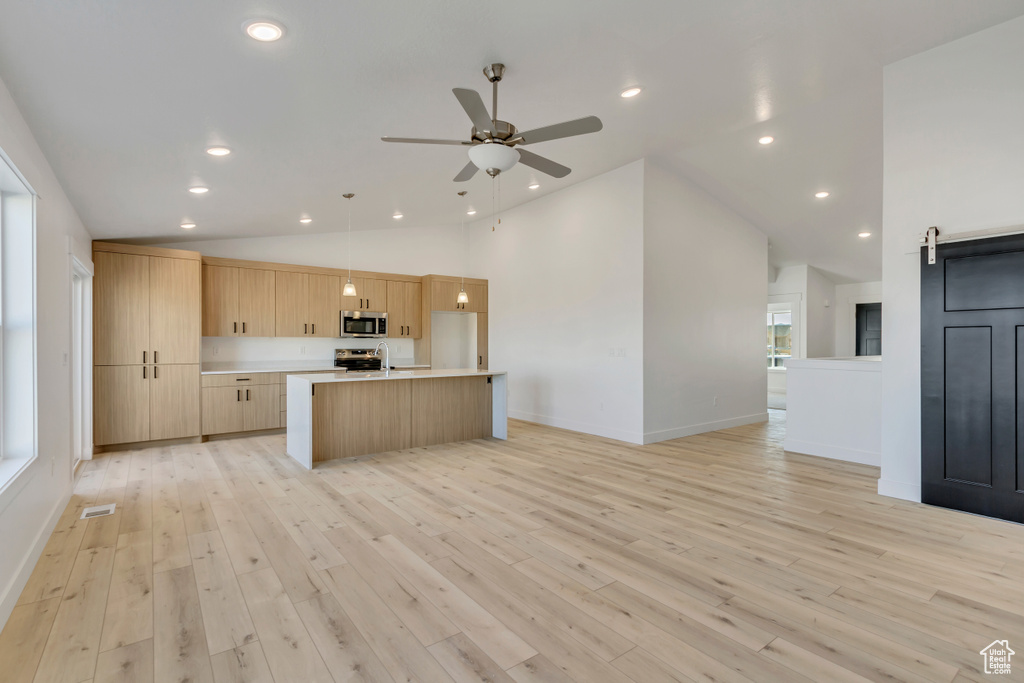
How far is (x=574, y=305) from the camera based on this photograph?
6.70 metres

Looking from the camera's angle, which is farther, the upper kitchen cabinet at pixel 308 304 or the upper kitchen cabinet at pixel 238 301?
the upper kitchen cabinet at pixel 308 304

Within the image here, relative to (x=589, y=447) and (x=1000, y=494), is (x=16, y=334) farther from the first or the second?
(x=1000, y=494)

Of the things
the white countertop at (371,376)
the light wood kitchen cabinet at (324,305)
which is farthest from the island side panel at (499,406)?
the light wood kitchen cabinet at (324,305)

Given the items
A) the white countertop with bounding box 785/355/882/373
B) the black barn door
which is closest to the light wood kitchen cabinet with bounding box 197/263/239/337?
the white countertop with bounding box 785/355/882/373

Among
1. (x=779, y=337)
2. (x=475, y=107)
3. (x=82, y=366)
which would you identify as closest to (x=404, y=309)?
(x=82, y=366)

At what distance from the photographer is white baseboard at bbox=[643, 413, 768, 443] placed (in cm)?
587

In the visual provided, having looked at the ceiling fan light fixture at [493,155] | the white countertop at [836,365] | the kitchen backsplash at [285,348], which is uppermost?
the ceiling fan light fixture at [493,155]

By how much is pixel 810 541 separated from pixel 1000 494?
5.01 ft

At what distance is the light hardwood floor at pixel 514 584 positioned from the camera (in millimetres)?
1889

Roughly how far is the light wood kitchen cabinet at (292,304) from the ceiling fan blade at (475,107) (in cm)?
500

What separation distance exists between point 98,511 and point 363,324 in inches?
167

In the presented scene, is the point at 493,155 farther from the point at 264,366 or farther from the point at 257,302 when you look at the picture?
the point at 264,366

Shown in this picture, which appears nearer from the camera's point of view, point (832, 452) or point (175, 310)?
point (832, 452)

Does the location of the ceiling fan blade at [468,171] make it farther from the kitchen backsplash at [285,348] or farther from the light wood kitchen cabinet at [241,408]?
the kitchen backsplash at [285,348]
